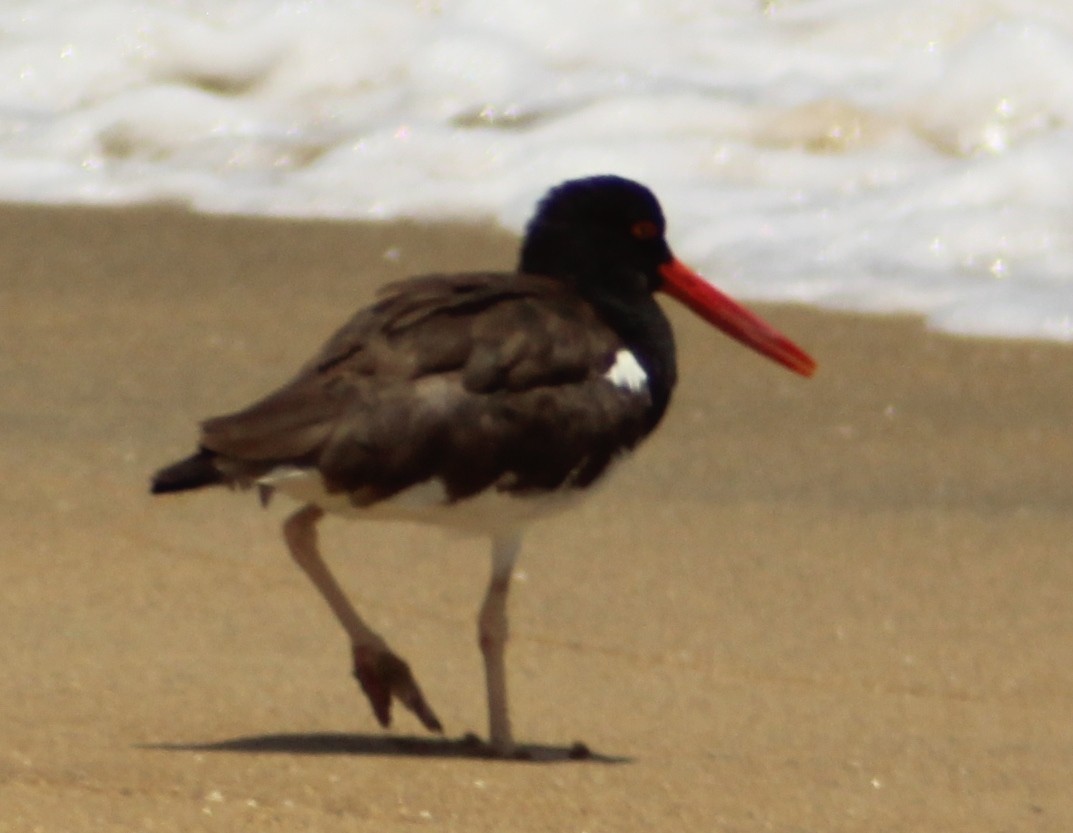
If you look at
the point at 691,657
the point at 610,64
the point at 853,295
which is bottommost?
the point at 691,657

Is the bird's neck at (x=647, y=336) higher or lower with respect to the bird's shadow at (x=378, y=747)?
higher

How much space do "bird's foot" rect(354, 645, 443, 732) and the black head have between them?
0.94 metres

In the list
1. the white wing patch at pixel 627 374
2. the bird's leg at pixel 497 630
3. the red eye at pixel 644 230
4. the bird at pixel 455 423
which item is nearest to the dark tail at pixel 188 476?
the bird at pixel 455 423

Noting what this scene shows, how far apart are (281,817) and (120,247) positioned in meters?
4.82

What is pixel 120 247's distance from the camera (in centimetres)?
769

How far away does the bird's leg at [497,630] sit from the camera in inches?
160

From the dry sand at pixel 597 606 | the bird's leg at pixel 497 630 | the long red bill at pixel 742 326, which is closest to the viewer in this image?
the dry sand at pixel 597 606

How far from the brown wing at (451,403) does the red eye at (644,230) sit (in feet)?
1.27

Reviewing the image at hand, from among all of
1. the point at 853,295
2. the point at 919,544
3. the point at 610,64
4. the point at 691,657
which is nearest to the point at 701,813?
the point at 691,657

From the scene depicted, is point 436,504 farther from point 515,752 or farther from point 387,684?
point 515,752

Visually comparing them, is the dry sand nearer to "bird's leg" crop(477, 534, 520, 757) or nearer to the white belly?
"bird's leg" crop(477, 534, 520, 757)

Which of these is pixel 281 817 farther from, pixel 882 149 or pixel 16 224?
pixel 882 149

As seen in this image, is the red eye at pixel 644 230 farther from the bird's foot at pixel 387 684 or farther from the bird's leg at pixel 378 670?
the bird's foot at pixel 387 684

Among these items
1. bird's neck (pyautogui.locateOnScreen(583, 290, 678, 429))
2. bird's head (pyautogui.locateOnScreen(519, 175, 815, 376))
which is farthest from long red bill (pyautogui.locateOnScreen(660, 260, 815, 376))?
bird's neck (pyautogui.locateOnScreen(583, 290, 678, 429))
